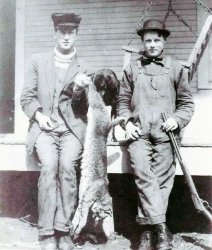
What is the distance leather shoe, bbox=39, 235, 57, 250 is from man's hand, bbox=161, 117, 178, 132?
4.49 feet

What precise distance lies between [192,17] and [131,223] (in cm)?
404

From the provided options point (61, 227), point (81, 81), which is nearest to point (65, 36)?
point (81, 81)

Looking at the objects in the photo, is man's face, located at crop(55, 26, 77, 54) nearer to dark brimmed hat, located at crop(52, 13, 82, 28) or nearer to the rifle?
dark brimmed hat, located at crop(52, 13, 82, 28)

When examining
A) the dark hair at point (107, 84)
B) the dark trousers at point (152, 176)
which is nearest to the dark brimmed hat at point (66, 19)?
the dark hair at point (107, 84)

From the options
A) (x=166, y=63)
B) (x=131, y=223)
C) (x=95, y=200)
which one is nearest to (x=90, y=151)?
(x=95, y=200)

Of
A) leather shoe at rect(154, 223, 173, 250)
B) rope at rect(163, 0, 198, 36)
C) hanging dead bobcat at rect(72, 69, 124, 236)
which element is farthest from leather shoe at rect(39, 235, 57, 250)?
rope at rect(163, 0, 198, 36)

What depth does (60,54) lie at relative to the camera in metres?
4.11

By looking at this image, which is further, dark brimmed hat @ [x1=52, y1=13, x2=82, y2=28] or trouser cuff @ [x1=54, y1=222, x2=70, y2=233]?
dark brimmed hat @ [x1=52, y1=13, x2=82, y2=28]

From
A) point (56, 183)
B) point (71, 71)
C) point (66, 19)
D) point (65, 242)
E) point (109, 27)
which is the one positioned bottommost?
point (65, 242)

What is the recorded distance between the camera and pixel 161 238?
352 cm

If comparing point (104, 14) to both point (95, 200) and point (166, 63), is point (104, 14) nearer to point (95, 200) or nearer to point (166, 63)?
point (166, 63)

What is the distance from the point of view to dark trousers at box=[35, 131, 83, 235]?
12.0 ft

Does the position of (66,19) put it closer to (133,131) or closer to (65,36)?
(65,36)

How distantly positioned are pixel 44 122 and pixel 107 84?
2.37 feet
